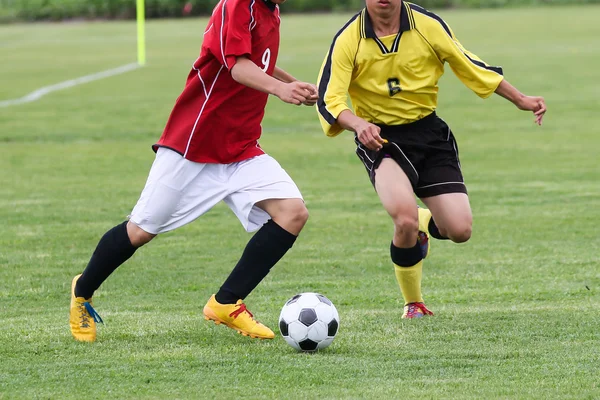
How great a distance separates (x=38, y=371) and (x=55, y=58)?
33.3 metres

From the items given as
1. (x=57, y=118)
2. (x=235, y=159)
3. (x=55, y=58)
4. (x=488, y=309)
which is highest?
(x=235, y=159)

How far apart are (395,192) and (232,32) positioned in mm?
1362

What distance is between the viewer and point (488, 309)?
652cm

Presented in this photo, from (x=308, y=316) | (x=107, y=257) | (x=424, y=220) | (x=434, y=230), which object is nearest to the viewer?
(x=308, y=316)

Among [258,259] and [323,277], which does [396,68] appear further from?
[323,277]

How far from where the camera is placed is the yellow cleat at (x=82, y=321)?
5727 millimetres

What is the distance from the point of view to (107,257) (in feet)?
18.8

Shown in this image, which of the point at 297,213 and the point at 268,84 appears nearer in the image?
the point at 268,84

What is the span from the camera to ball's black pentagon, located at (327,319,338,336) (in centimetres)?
550

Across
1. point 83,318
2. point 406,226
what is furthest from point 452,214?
point 83,318

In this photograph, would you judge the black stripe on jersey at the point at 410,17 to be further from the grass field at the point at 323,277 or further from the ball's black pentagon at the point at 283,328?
the ball's black pentagon at the point at 283,328

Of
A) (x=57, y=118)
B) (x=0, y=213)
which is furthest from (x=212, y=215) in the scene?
(x=57, y=118)

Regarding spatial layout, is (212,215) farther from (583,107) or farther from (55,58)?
(55,58)

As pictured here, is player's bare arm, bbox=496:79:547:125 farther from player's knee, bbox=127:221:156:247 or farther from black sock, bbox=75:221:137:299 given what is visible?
black sock, bbox=75:221:137:299
